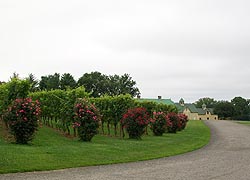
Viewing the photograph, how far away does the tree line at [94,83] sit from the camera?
7975cm

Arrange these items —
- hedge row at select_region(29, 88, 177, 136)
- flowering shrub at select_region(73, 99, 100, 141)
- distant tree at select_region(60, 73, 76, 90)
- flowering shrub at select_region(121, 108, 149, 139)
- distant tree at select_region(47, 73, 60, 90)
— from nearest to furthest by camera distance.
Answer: flowering shrub at select_region(73, 99, 100, 141)
hedge row at select_region(29, 88, 177, 136)
flowering shrub at select_region(121, 108, 149, 139)
distant tree at select_region(47, 73, 60, 90)
distant tree at select_region(60, 73, 76, 90)

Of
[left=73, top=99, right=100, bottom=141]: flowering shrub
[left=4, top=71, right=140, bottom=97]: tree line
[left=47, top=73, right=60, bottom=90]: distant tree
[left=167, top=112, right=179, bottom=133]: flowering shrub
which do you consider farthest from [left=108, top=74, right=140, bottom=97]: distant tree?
[left=73, top=99, right=100, bottom=141]: flowering shrub

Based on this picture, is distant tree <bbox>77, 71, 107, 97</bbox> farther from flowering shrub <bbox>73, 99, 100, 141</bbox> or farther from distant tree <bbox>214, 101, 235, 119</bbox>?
flowering shrub <bbox>73, 99, 100, 141</bbox>

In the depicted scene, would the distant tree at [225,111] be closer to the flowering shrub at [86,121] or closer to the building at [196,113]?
the building at [196,113]

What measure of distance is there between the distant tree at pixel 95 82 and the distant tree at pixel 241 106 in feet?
178

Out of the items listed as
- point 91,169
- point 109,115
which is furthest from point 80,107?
point 91,169

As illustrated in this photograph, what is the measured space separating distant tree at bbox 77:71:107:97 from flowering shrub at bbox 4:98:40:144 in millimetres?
69943

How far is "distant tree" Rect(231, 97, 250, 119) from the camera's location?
124000mm

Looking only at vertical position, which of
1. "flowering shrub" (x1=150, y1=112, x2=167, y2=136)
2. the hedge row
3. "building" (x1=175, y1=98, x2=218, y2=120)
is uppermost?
"building" (x1=175, y1=98, x2=218, y2=120)

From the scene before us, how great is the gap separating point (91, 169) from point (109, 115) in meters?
15.3

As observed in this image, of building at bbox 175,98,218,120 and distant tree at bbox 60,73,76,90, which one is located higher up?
distant tree at bbox 60,73,76,90

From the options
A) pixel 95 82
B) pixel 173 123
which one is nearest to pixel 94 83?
pixel 95 82

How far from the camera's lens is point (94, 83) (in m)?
87.1

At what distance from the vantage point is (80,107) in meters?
18.9
